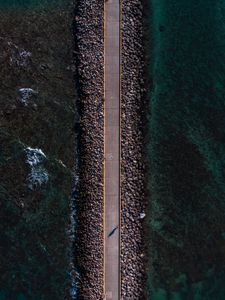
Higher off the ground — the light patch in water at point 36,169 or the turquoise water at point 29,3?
the turquoise water at point 29,3

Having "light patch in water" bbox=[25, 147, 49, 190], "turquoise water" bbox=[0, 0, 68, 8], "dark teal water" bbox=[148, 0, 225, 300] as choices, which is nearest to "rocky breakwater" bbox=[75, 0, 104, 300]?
"turquoise water" bbox=[0, 0, 68, 8]

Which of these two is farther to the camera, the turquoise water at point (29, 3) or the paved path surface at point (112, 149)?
Result: the turquoise water at point (29, 3)

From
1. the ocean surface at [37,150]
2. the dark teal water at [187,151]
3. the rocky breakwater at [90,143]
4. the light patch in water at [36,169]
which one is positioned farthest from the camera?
the dark teal water at [187,151]

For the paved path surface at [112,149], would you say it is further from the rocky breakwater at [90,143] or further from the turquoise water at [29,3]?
the turquoise water at [29,3]

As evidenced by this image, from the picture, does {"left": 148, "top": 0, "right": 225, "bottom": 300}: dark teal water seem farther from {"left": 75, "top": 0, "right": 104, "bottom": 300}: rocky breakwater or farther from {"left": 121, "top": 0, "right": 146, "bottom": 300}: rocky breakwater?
{"left": 75, "top": 0, "right": 104, "bottom": 300}: rocky breakwater

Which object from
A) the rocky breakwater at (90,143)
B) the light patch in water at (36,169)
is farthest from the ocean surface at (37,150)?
the rocky breakwater at (90,143)

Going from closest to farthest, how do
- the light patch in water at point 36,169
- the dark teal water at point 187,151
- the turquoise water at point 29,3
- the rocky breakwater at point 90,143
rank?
the rocky breakwater at point 90,143
the light patch in water at point 36,169
the dark teal water at point 187,151
the turquoise water at point 29,3

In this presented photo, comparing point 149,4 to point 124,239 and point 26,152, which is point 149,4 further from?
point 124,239
